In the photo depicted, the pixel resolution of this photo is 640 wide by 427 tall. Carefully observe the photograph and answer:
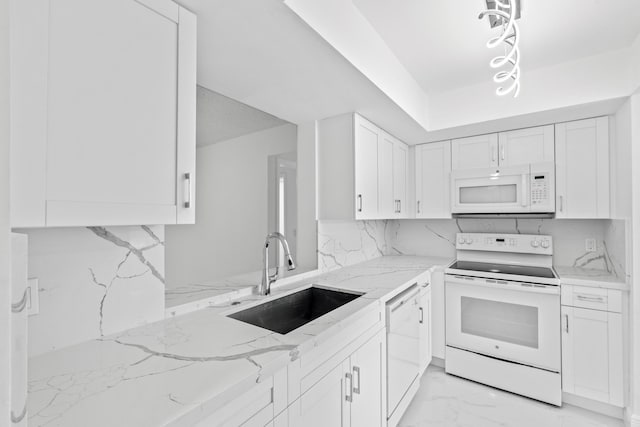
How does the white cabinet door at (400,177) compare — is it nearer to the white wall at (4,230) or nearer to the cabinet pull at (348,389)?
the cabinet pull at (348,389)

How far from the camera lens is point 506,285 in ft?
7.73

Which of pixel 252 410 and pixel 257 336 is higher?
pixel 257 336

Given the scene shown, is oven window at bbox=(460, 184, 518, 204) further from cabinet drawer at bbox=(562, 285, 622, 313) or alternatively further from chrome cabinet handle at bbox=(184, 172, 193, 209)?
chrome cabinet handle at bbox=(184, 172, 193, 209)

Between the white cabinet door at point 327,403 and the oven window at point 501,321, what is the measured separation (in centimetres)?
162

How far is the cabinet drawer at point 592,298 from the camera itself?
6.74ft

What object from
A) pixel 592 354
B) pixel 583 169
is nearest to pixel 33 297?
pixel 592 354

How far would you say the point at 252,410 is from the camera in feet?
2.94

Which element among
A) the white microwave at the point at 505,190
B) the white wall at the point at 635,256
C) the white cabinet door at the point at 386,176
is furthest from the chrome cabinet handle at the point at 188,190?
the white wall at the point at 635,256

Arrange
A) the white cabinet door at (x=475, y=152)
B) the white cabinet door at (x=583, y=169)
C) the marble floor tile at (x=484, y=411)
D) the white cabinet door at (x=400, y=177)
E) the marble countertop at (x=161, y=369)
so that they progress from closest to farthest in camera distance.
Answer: the marble countertop at (x=161, y=369) < the marble floor tile at (x=484, y=411) < the white cabinet door at (x=583, y=169) < the white cabinet door at (x=475, y=152) < the white cabinet door at (x=400, y=177)

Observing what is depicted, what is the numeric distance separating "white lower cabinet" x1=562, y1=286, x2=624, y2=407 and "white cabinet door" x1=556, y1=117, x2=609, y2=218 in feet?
2.16

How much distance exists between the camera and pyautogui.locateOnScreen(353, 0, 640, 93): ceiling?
62.5 inches

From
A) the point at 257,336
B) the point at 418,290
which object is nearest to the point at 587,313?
the point at 418,290

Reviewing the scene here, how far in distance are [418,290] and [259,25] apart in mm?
1976

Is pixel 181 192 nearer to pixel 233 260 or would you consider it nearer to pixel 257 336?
pixel 257 336
